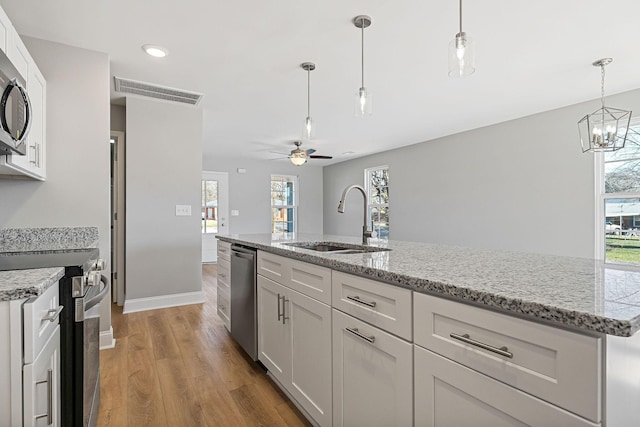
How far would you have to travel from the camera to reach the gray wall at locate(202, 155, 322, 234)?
788cm

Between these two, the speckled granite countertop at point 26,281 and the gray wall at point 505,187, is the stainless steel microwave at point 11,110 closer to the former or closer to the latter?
the speckled granite countertop at point 26,281

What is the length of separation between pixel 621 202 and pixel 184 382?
4.72m

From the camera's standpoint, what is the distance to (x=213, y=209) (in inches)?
303

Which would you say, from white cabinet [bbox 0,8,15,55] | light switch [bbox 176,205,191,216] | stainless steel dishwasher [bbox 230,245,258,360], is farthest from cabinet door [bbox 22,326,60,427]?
light switch [bbox 176,205,191,216]

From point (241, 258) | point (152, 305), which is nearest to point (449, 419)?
point (241, 258)

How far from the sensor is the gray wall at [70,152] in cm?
240

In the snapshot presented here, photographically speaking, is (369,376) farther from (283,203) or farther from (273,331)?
(283,203)

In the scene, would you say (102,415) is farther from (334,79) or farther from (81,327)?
(334,79)

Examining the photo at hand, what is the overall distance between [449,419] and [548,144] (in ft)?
14.6

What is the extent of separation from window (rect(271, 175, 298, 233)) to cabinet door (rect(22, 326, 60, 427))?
24.3 feet

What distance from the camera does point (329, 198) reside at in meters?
8.97

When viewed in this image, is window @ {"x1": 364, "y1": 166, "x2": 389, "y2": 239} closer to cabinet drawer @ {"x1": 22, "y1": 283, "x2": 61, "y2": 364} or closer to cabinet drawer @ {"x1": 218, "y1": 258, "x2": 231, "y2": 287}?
cabinet drawer @ {"x1": 218, "y1": 258, "x2": 231, "y2": 287}

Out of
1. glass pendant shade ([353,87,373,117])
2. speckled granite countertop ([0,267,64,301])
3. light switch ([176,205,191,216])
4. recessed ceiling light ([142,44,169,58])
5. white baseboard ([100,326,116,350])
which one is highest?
recessed ceiling light ([142,44,169,58])

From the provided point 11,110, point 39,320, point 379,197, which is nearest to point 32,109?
point 11,110
